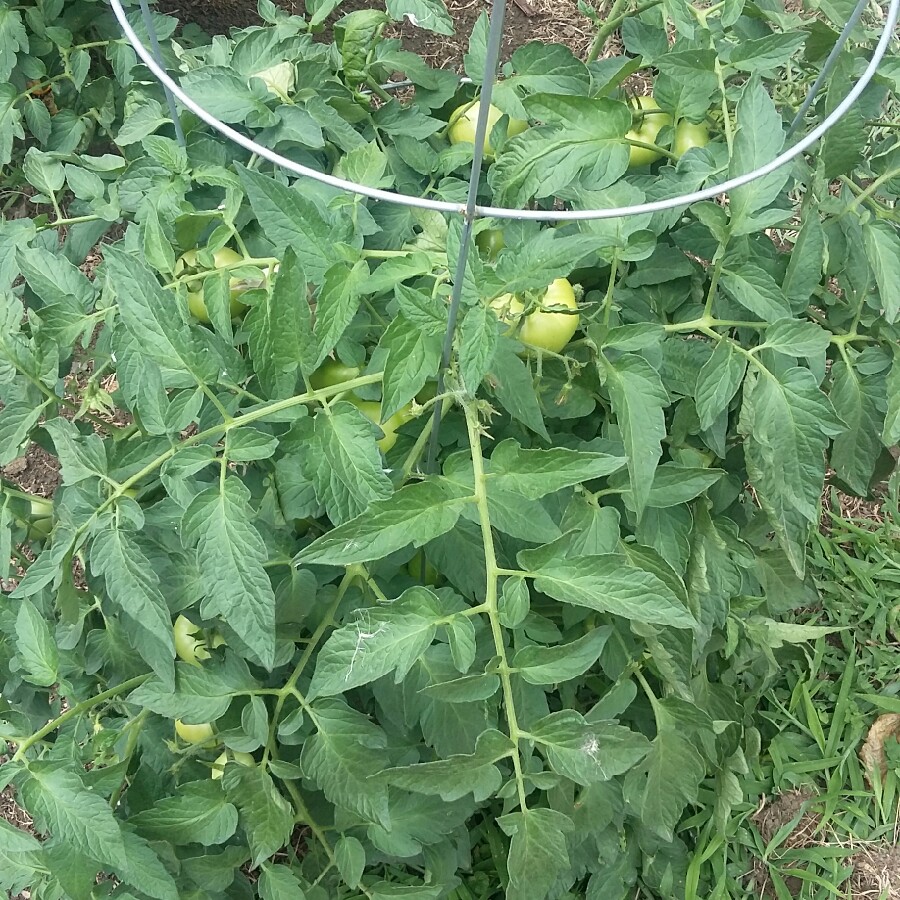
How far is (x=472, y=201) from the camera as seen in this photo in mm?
705

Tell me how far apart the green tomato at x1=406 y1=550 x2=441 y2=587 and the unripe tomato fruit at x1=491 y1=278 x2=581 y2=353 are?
28cm

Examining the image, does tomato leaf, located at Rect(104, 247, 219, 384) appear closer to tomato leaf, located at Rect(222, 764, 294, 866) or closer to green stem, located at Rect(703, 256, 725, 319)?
tomato leaf, located at Rect(222, 764, 294, 866)

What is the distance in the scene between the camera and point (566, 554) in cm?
78

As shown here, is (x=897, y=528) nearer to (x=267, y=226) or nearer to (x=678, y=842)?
(x=678, y=842)

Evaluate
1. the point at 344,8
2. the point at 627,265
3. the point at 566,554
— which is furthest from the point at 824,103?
the point at 344,8

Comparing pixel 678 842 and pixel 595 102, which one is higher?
pixel 595 102

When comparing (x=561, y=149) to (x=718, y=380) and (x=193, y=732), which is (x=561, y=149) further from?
(x=193, y=732)

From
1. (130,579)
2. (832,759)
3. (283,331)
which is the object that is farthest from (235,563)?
(832,759)

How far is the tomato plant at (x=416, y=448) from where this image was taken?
2.51 ft

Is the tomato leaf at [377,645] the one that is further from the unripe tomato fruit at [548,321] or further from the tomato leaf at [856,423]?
the tomato leaf at [856,423]

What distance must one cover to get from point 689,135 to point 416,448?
1.65ft

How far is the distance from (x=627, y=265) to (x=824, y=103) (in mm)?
285

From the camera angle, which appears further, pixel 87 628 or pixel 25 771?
pixel 87 628

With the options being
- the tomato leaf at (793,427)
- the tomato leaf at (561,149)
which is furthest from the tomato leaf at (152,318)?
the tomato leaf at (793,427)
